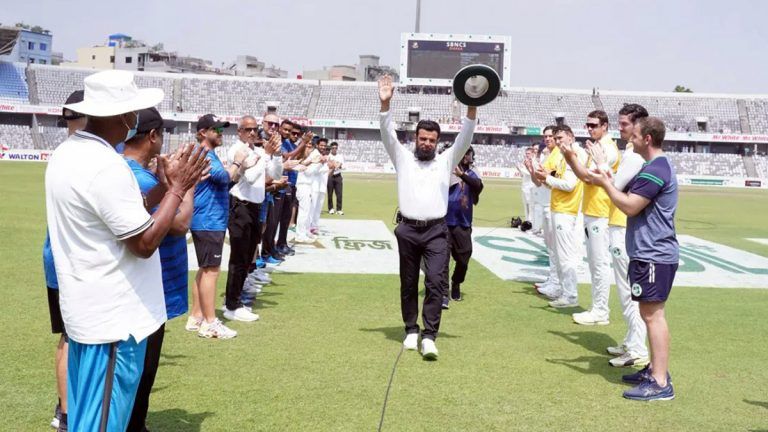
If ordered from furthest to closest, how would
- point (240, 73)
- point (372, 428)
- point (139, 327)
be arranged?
point (240, 73) → point (372, 428) → point (139, 327)

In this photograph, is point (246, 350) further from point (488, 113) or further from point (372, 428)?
point (488, 113)

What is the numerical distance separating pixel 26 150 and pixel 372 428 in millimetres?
50901

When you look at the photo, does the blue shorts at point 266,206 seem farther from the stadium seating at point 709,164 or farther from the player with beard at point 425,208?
the stadium seating at point 709,164

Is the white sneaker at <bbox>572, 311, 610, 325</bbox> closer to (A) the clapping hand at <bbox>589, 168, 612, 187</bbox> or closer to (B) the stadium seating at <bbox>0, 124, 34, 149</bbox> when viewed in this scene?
(A) the clapping hand at <bbox>589, 168, 612, 187</bbox>

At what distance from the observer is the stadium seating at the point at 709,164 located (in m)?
55.9

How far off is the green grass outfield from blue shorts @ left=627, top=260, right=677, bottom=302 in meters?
0.81

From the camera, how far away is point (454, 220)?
8969 millimetres

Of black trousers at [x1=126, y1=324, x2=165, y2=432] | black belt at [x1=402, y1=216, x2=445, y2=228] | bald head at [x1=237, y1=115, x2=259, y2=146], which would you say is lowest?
black trousers at [x1=126, y1=324, x2=165, y2=432]

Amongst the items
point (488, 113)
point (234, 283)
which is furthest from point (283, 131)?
point (488, 113)

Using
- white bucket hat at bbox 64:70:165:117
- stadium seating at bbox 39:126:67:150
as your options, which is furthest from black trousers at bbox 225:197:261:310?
stadium seating at bbox 39:126:67:150

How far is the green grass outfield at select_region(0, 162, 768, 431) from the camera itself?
4.71 meters

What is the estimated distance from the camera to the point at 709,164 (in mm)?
56688

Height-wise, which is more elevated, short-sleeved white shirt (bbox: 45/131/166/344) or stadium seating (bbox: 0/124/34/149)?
stadium seating (bbox: 0/124/34/149)

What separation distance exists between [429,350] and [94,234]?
3909 millimetres
